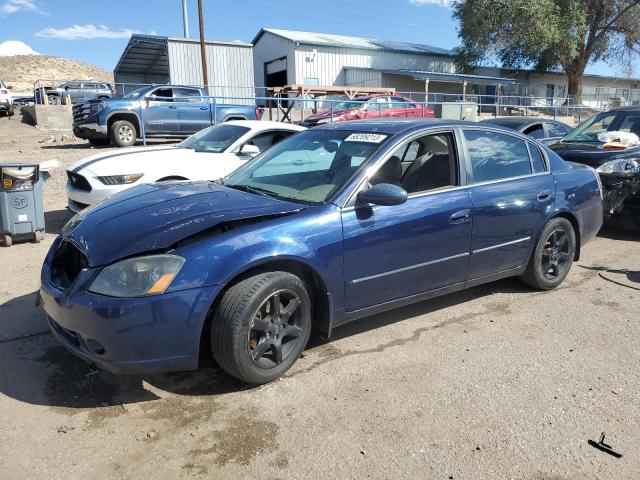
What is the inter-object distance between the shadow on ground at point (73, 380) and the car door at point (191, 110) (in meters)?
11.7

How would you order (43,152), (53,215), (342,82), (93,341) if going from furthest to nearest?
(342,82) → (43,152) → (53,215) → (93,341)

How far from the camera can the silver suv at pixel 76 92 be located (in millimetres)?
23406

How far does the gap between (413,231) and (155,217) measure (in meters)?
1.74

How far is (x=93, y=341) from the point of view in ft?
9.10

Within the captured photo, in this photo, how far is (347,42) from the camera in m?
35.4

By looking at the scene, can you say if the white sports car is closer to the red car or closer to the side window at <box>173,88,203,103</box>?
the side window at <box>173,88,203,103</box>

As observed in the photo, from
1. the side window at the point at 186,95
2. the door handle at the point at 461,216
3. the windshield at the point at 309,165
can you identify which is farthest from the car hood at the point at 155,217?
the side window at the point at 186,95

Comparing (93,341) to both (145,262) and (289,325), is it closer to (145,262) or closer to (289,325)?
(145,262)

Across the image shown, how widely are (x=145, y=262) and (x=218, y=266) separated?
0.39 meters

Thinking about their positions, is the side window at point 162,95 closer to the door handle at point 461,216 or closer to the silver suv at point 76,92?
the silver suv at point 76,92

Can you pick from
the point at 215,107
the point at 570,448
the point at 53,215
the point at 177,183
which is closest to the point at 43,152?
the point at 215,107

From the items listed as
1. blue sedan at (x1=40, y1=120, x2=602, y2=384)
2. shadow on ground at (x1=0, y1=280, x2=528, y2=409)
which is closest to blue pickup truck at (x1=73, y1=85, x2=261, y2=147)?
blue sedan at (x1=40, y1=120, x2=602, y2=384)

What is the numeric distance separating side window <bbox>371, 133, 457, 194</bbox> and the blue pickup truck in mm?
11202

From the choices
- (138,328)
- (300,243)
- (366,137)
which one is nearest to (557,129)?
(366,137)
